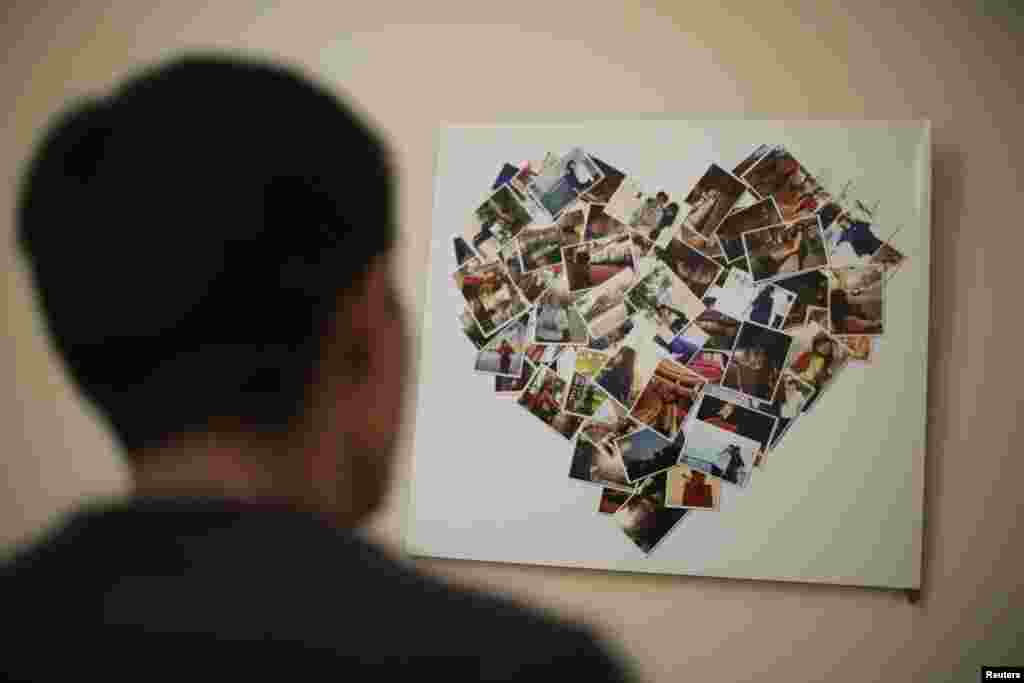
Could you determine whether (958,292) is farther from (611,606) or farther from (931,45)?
(611,606)

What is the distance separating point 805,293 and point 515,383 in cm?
61

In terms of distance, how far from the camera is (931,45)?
1.42 metres

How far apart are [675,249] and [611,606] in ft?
2.41

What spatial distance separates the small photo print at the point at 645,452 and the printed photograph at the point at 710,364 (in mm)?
149

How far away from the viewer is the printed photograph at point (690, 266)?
1.41 m

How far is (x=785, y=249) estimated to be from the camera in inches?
54.9

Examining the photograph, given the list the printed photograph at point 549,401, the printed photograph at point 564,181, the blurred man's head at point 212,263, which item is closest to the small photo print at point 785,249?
the printed photograph at point 564,181

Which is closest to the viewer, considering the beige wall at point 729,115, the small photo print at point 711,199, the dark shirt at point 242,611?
the dark shirt at point 242,611

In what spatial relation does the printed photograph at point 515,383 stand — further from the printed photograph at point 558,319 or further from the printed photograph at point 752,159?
the printed photograph at point 752,159

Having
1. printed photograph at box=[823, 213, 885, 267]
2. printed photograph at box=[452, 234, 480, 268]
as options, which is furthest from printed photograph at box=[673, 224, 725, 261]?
printed photograph at box=[452, 234, 480, 268]

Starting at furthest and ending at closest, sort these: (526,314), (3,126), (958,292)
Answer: (3,126) < (526,314) < (958,292)

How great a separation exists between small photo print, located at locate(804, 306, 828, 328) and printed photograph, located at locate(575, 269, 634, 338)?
350mm

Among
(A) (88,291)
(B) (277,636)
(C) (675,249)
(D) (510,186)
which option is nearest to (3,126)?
(D) (510,186)

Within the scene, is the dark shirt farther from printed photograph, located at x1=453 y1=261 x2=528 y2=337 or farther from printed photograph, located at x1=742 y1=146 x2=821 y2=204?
printed photograph, located at x1=742 y1=146 x2=821 y2=204
